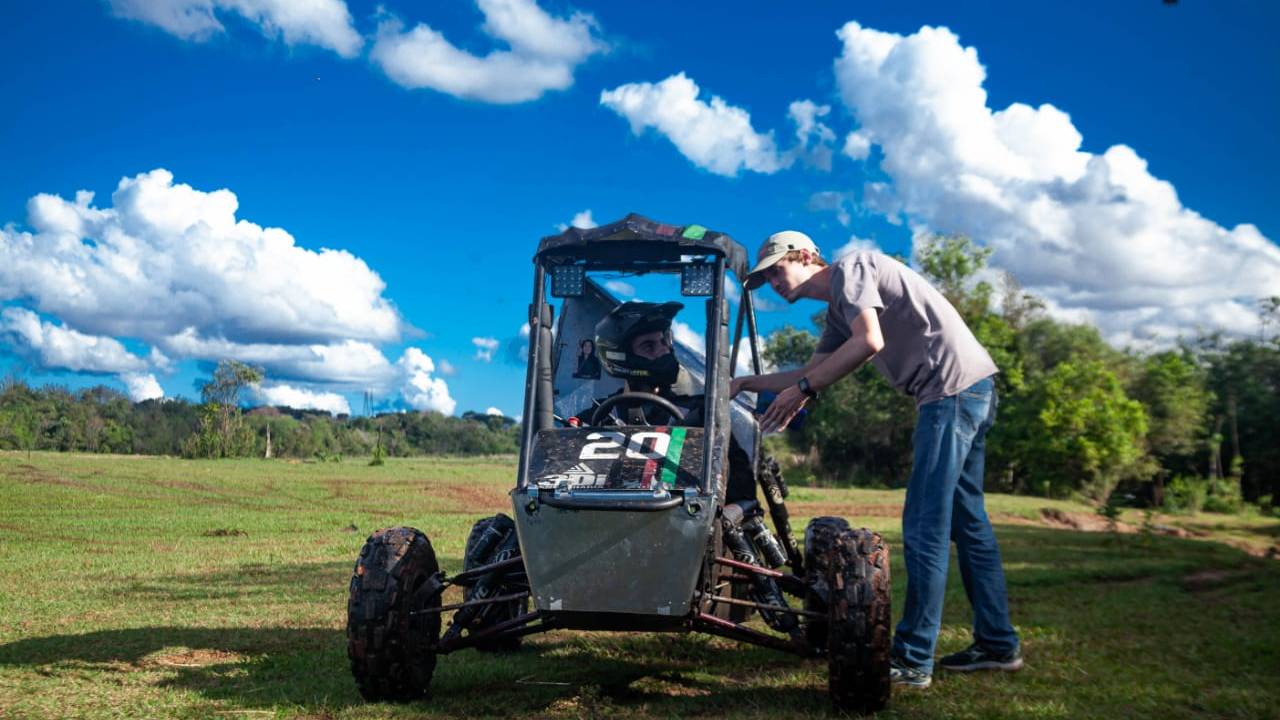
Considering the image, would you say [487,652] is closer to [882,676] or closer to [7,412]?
[882,676]

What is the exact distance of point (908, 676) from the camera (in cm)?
545

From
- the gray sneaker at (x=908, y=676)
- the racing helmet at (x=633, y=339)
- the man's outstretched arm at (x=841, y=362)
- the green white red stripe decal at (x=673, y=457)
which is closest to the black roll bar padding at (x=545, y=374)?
the racing helmet at (x=633, y=339)

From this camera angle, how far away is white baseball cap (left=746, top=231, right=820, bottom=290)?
5.58m

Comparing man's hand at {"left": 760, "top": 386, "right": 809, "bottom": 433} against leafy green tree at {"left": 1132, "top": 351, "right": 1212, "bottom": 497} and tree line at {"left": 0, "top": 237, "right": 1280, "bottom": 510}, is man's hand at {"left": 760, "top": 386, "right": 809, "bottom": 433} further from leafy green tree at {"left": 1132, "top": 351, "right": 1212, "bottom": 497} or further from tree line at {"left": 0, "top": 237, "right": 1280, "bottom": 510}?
leafy green tree at {"left": 1132, "top": 351, "right": 1212, "bottom": 497}

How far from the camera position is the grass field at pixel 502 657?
201 inches

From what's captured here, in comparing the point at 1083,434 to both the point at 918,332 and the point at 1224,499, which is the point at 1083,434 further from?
the point at 918,332

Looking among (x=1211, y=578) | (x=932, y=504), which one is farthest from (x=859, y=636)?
(x=1211, y=578)

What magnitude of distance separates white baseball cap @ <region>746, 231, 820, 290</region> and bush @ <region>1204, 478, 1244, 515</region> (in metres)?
29.7

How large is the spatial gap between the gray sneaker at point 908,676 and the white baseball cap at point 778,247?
7.55ft

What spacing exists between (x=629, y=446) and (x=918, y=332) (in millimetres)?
1839

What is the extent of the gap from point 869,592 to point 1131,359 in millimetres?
49568

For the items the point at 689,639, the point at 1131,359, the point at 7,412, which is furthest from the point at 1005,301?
the point at 689,639

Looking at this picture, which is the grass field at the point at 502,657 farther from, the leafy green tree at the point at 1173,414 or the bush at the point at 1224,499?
the leafy green tree at the point at 1173,414

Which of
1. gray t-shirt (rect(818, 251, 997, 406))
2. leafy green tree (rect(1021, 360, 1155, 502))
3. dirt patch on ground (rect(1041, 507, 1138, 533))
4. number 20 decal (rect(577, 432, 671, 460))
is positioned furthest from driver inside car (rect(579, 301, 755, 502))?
leafy green tree (rect(1021, 360, 1155, 502))
